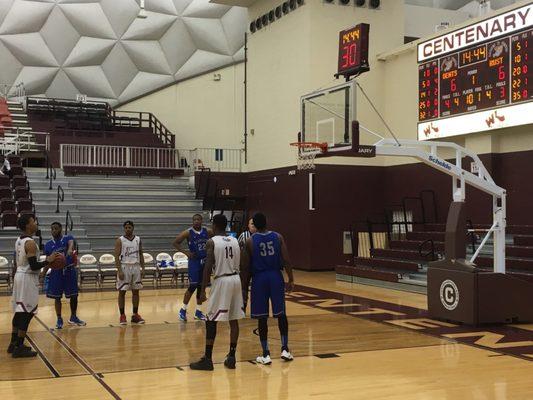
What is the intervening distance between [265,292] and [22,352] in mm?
3152

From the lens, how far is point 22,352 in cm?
856

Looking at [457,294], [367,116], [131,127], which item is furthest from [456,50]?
[131,127]

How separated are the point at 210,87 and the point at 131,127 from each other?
12.1 ft

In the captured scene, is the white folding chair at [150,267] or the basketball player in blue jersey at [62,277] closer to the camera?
the basketball player in blue jersey at [62,277]

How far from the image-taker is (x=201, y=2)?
94.4 feet

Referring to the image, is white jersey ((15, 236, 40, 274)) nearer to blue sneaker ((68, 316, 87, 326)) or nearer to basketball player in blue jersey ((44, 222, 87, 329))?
basketball player in blue jersey ((44, 222, 87, 329))

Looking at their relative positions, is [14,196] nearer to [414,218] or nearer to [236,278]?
[414,218]

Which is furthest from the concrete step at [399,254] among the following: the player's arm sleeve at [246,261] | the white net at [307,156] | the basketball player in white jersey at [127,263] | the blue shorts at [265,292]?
the player's arm sleeve at [246,261]

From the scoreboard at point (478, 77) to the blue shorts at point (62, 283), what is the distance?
1008 centimetres

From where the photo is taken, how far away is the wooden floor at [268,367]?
6838 mm

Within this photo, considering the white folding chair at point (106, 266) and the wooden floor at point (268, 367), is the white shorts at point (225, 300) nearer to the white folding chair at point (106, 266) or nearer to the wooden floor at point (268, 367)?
the wooden floor at point (268, 367)

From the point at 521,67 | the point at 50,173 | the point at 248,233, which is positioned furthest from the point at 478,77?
the point at 50,173

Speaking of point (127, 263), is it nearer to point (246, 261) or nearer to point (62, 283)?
point (62, 283)

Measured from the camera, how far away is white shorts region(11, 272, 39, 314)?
340 inches
